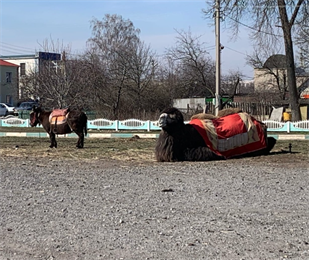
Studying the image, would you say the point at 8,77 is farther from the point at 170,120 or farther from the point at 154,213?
the point at 154,213

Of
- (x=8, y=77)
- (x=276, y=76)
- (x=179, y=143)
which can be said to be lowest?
(x=179, y=143)

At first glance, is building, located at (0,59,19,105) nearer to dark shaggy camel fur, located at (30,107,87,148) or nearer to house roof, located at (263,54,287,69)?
house roof, located at (263,54,287,69)

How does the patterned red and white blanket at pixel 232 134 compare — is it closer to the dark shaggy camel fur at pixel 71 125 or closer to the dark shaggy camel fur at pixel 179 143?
the dark shaggy camel fur at pixel 179 143

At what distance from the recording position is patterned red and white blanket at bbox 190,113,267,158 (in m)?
15.8

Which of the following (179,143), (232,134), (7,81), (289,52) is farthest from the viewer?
(7,81)

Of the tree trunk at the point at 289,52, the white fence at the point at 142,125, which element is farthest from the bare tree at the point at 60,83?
the tree trunk at the point at 289,52

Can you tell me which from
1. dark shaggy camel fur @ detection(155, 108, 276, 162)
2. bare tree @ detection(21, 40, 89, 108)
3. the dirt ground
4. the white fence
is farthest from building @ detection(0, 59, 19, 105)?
the dirt ground

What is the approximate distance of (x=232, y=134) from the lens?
629 inches

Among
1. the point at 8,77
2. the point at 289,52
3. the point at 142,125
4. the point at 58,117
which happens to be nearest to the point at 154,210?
the point at 58,117

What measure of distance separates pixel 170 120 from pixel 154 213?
7.24 meters

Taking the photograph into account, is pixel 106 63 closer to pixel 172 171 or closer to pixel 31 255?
pixel 172 171

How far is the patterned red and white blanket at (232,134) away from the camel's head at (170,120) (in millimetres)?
665

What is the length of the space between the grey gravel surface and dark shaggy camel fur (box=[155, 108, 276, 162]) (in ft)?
5.81

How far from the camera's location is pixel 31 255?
6.03 m
